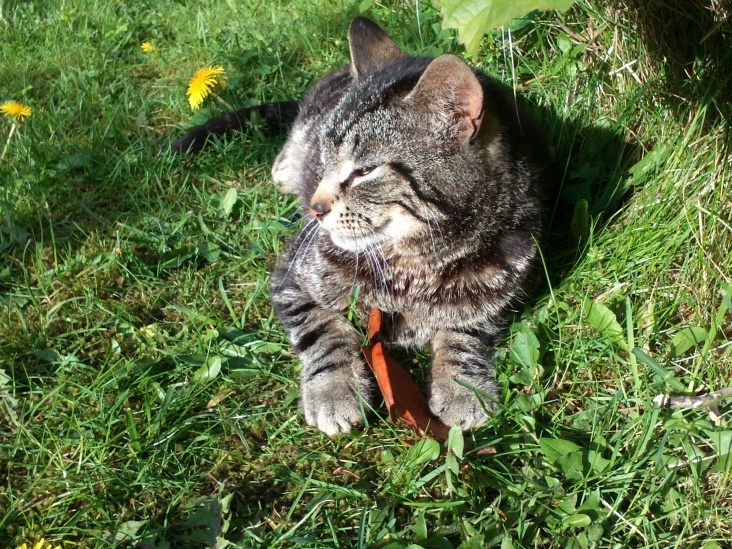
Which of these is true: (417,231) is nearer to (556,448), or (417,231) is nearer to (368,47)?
(556,448)

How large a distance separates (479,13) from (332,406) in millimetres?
1205

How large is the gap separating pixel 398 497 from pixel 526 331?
2.30 ft

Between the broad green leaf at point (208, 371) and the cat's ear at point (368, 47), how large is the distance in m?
1.17

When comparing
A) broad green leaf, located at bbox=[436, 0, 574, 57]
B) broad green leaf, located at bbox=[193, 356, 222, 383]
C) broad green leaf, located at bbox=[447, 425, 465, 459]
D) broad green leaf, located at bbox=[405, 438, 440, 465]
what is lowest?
broad green leaf, located at bbox=[193, 356, 222, 383]

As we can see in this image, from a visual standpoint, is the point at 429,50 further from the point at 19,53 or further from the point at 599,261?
the point at 19,53

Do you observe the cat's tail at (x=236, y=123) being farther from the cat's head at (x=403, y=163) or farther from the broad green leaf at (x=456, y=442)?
the broad green leaf at (x=456, y=442)

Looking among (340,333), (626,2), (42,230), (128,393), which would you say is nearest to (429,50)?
(626,2)

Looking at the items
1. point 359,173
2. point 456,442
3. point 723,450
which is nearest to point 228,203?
point 359,173

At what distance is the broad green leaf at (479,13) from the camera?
4.47 feet

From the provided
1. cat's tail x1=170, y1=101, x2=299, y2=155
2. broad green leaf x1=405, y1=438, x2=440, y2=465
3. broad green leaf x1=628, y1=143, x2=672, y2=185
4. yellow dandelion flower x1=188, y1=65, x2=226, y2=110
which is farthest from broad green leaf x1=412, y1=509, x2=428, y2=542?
yellow dandelion flower x1=188, y1=65, x2=226, y2=110

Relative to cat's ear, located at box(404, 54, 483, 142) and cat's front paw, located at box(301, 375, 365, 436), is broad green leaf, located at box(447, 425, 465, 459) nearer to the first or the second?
cat's front paw, located at box(301, 375, 365, 436)

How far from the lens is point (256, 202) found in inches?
119

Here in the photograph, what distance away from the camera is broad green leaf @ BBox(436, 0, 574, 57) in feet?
4.47

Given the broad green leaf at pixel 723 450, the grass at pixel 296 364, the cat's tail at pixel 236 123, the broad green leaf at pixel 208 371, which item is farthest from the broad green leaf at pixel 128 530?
the cat's tail at pixel 236 123
